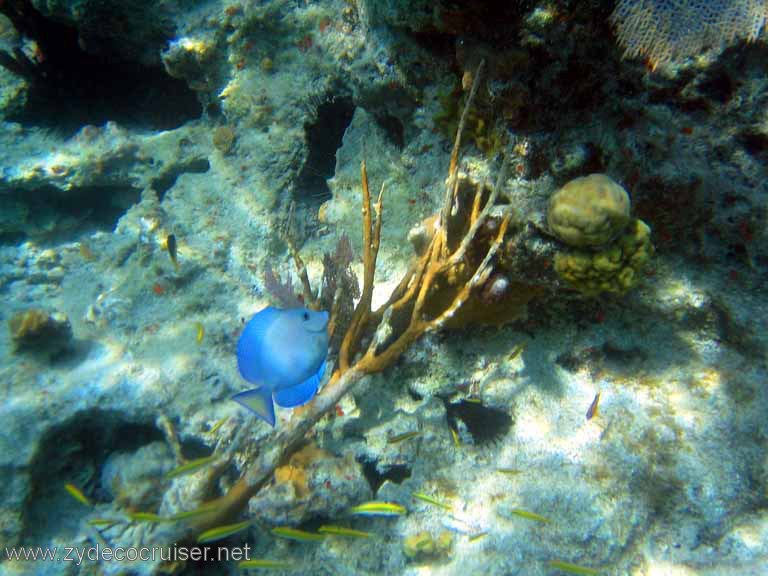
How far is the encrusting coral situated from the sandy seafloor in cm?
16

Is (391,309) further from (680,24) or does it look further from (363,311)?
(680,24)

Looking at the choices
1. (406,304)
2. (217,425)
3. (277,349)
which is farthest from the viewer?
(217,425)

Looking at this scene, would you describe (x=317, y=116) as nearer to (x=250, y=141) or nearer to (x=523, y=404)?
(x=250, y=141)

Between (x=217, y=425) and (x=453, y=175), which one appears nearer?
(x=453, y=175)

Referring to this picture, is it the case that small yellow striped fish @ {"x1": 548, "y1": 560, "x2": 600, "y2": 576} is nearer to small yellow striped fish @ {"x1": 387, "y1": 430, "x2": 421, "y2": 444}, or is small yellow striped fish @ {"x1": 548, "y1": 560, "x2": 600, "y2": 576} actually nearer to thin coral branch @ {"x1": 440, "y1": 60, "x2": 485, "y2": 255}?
small yellow striped fish @ {"x1": 387, "y1": 430, "x2": 421, "y2": 444}

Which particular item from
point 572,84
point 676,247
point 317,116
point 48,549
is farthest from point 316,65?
point 48,549

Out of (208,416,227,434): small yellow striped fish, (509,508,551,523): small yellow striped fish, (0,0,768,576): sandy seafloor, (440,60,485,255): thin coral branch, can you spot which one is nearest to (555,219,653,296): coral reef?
(0,0,768,576): sandy seafloor

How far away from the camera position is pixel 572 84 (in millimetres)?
2275

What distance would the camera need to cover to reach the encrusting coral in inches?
103

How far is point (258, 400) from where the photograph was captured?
6.06ft

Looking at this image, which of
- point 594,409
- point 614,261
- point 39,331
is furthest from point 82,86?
point 594,409

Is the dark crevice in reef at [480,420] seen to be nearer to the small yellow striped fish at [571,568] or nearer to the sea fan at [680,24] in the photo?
the small yellow striped fish at [571,568]

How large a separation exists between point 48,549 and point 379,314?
11.0 ft

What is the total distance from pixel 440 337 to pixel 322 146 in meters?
2.89
